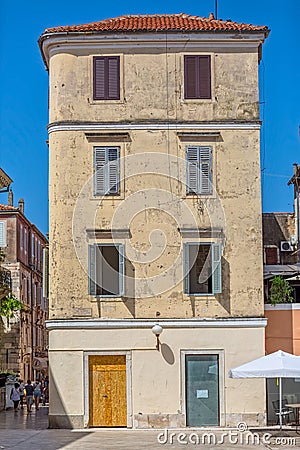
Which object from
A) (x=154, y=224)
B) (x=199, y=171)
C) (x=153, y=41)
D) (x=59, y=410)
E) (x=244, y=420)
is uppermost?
(x=153, y=41)

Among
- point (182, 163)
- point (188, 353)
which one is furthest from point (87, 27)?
point (188, 353)

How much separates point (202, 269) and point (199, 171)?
3.32m

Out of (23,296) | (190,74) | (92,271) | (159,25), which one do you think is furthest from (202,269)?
(23,296)

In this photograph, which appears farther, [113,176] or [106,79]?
[106,79]

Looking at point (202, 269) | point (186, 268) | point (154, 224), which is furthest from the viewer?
point (154, 224)

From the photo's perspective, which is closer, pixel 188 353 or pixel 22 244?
pixel 188 353

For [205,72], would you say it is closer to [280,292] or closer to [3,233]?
[280,292]

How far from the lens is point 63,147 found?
100 ft

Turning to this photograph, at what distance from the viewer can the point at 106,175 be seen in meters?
30.4

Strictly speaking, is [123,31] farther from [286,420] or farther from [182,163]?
[286,420]

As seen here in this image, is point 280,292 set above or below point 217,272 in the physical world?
below

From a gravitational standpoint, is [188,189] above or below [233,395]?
above

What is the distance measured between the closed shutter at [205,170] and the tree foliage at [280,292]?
14.0ft

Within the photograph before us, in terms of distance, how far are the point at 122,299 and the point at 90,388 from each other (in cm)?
309
